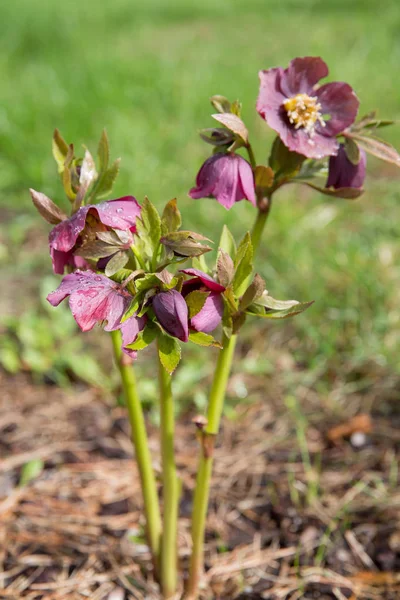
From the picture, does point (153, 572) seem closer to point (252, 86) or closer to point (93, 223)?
point (93, 223)

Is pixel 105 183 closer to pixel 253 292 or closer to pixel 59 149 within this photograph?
pixel 59 149

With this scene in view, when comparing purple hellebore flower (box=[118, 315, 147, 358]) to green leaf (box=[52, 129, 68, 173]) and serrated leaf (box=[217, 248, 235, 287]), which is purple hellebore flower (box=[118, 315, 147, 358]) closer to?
serrated leaf (box=[217, 248, 235, 287])

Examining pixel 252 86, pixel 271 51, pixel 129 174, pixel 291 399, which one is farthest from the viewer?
pixel 271 51

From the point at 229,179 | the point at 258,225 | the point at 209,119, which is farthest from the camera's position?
the point at 209,119

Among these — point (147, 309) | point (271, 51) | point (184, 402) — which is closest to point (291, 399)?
point (184, 402)

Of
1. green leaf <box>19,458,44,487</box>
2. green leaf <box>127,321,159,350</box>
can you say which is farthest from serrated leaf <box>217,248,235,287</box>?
green leaf <box>19,458,44,487</box>

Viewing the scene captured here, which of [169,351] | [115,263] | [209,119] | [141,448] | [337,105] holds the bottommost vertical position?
[209,119]

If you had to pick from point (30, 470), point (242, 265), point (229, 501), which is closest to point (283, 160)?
point (242, 265)
